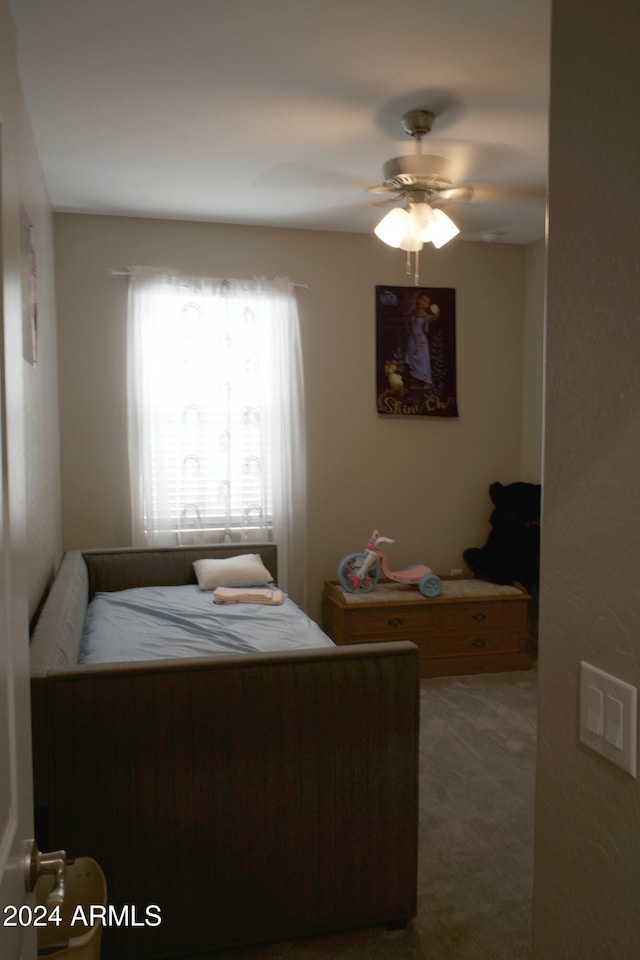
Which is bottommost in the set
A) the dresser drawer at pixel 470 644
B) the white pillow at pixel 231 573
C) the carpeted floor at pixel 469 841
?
the carpeted floor at pixel 469 841

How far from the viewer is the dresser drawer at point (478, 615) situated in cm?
441

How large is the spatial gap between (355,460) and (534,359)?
4.74ft

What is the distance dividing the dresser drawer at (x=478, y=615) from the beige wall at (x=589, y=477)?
321 cm

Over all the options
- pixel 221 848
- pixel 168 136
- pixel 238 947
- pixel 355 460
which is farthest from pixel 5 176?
pixel 355 460

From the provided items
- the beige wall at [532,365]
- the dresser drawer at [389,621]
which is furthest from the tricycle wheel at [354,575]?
the beige wall at [532,365]

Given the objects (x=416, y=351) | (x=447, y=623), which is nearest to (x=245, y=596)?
(x=447, y=623)

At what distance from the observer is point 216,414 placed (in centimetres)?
462

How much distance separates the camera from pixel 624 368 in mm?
985

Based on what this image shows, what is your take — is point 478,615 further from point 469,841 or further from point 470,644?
point 469,841

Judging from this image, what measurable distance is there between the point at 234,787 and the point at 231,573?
6.74ft

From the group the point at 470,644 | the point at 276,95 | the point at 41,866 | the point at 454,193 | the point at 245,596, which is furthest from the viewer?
the point at 470,644

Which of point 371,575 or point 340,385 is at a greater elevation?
point 340,385

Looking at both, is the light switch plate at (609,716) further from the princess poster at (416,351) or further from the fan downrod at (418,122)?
the princess poster at (416,351)

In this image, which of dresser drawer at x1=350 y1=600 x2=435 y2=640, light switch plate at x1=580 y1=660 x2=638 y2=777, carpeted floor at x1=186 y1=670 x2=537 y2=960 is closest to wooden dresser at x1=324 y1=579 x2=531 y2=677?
dresser drawer at x1=350 y1=600 x2=435 y2=640
